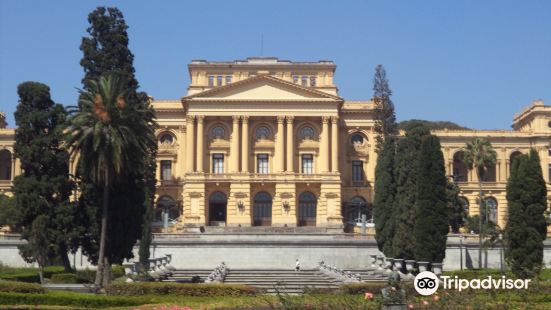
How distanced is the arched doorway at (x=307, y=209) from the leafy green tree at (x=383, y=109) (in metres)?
8.09

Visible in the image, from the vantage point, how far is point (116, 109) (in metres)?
44.5

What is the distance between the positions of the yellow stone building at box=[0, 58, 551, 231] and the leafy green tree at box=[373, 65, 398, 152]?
17.5ft

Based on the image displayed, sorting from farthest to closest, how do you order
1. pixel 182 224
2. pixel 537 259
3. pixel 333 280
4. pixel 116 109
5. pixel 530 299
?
pixel 182 224
pixel 333 280
pixel 116 109
pixel 537 259
pixel 530 299

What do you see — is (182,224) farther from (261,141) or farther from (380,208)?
(380,208)

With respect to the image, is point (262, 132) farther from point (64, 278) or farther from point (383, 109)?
point (64, 278)

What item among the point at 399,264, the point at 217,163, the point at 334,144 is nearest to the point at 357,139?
the point at 334,144

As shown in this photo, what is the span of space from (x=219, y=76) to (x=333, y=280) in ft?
146

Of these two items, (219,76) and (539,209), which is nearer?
(539,209)

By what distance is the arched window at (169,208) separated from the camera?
3305 inches

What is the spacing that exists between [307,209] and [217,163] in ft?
32.8

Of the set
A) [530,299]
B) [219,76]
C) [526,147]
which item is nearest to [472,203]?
[526,147]

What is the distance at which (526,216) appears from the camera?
141ft

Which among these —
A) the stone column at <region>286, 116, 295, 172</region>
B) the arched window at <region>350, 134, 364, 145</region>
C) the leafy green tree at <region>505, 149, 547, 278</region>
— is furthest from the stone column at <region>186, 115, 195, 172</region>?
the leafy green tree at <region>505, 149, 547, 278</region>

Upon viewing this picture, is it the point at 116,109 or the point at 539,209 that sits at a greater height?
the point at 116,109
